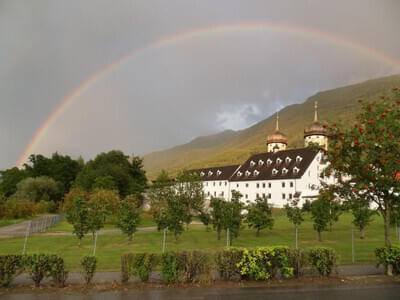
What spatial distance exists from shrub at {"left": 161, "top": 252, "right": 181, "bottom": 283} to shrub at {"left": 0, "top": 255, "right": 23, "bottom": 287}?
5351 millimetres

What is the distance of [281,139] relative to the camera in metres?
104

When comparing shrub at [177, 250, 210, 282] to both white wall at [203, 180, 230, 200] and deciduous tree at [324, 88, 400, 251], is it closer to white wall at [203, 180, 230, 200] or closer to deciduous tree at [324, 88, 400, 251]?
deciduous tree at [324, 88, 400, 251]

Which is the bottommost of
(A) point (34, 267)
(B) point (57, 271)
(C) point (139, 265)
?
(B) point (57, 271)

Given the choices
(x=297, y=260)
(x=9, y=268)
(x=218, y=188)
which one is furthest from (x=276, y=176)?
(x=9, y=268)

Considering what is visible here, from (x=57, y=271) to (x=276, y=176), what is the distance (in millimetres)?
68367

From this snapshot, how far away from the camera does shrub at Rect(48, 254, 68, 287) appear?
1155 cm

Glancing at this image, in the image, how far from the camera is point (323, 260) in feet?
42.2

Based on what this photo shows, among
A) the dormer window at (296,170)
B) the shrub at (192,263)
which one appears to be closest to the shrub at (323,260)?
the shrub at (192,263)

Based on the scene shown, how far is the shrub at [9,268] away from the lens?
1135 cm

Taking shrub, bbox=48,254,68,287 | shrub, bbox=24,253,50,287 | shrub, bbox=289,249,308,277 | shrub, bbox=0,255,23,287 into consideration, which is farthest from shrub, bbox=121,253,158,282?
shrub, bbox=289,249,308,277

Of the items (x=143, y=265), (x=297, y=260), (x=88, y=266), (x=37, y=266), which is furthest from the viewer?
(x=297, y=260)

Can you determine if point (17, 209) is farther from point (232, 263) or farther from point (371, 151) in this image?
point (371, 151)

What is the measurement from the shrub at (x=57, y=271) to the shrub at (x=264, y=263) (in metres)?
6.80

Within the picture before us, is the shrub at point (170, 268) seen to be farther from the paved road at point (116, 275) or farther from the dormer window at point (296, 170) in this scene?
the dormer window at point (296, 170)
